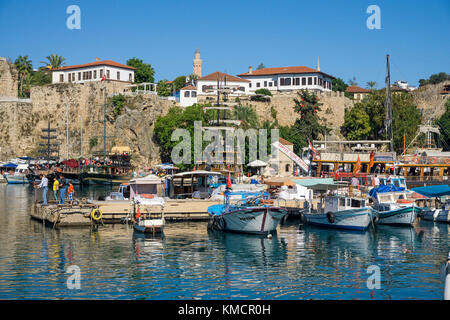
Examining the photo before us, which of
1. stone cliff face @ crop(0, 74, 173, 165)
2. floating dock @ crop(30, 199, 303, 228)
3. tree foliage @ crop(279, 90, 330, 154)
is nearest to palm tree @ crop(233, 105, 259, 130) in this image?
tree foliage @ crop(279, 90, 330, 154)

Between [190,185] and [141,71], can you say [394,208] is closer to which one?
[190,185]

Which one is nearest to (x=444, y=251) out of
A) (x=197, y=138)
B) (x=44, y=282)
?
(x=44, y=282)

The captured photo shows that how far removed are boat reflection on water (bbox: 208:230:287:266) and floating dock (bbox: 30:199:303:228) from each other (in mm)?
4825

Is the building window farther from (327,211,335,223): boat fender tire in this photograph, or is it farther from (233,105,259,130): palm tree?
(327,211,335,223): boat fender tire

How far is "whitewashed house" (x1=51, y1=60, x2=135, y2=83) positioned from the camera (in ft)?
309

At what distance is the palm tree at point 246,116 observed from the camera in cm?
7900

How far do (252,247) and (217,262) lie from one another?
4.74 meters

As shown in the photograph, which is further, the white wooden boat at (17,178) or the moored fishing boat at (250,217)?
the white wooden boat at (17,178)

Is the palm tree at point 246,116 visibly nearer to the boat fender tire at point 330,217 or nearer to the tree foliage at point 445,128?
the tree foliage at point 445,128

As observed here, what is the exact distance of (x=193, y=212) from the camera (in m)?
41.8

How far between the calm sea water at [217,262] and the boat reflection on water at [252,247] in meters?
0.05

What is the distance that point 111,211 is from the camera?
Result: 1569 inches

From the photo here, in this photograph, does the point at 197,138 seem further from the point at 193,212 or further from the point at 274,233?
the point at 274,233

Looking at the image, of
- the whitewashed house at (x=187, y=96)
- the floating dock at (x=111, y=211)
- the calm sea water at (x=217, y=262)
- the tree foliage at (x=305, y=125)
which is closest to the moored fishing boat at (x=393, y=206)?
the calm sea water at (x=217, y=262)
